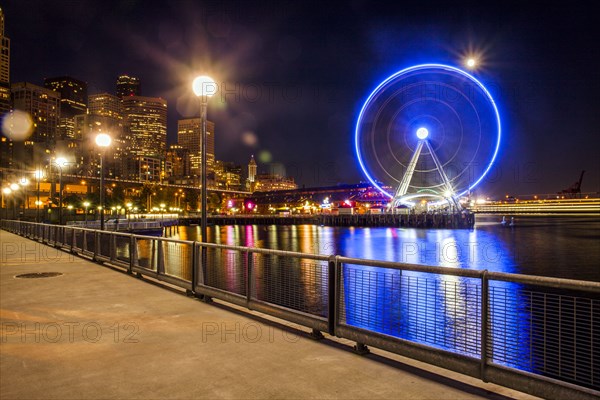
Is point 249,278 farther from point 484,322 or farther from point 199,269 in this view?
point 484,322

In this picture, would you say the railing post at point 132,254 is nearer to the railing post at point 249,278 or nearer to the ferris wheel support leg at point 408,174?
the railing post at point 249,278

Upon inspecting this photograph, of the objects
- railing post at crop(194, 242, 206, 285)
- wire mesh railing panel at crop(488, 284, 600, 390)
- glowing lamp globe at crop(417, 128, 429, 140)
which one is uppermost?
glowing lamp globe at crop(417, 128, 429, 140)

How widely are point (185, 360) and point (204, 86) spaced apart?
8.15m

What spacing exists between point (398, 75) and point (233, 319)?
69.1m

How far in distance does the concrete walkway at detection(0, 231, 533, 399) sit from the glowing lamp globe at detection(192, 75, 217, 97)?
5.65 m

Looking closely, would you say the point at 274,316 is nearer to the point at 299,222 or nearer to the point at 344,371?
the point at 344,371

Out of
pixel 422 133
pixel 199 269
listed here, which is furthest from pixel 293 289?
pixel 422 133

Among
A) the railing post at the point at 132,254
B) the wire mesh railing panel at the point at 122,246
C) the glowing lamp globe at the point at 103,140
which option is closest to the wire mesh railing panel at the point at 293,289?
the railing post at the point at 132,254

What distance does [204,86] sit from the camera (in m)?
12.5

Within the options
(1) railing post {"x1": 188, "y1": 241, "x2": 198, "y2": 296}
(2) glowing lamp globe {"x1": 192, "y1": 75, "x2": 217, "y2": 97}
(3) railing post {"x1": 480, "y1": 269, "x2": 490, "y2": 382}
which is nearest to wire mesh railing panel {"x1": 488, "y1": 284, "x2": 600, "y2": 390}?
(3) railing post {"x1": 480, "y1": 269, "x2": 490, "y2": 382}

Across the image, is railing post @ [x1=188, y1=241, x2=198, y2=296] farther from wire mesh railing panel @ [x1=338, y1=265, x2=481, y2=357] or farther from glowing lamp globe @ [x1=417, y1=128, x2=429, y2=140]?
glowing lamp globe @ [x1=417, y1=128, x2=429, y2=140]

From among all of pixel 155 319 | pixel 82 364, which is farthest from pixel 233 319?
pixel 82 364

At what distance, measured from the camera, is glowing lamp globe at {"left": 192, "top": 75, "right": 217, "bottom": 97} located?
12.5 meters

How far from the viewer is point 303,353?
21.4ft
